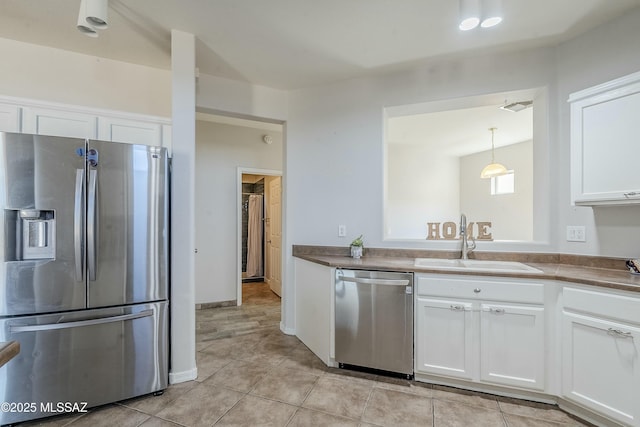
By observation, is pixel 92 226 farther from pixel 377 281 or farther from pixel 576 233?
pixel 576 233

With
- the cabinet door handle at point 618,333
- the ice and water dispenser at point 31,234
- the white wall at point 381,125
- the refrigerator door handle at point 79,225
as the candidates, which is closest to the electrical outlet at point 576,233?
the white wall at point 381,125

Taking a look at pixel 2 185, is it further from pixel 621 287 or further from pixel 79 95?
pixel 621 287

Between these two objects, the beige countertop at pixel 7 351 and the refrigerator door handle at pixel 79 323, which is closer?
the beige countertop at pixel 7 351

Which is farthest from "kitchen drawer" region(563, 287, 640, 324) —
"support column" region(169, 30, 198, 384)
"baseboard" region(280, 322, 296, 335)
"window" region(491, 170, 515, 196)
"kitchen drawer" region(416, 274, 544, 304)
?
"window" region(491, 170, 515, 196)

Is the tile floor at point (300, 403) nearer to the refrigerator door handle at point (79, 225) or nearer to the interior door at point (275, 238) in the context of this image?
the refrigerator door handle at point (79, 225)

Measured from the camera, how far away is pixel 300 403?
80.4 inches

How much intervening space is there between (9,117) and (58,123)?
0.91 feet

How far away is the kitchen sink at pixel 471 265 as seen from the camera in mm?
2238

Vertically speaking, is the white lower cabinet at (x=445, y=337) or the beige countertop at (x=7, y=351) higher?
the beige countertop at (x=7, y=351)

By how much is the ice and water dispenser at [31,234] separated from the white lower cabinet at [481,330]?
250 cm

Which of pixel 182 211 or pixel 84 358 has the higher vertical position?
pixel 182 211

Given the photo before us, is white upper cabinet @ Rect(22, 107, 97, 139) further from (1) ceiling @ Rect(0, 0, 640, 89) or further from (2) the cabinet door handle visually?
(2) the cabinet door handle

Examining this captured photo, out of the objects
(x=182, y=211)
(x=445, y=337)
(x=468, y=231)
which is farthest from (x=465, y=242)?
(x=182, y=211)

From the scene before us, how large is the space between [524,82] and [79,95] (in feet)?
12.9
